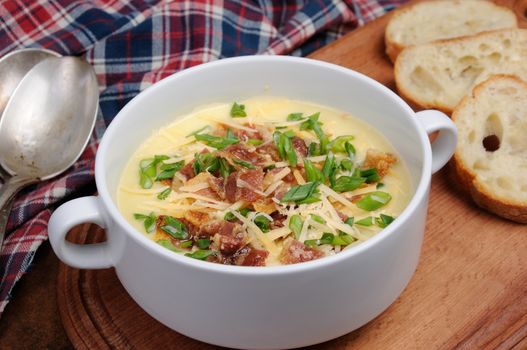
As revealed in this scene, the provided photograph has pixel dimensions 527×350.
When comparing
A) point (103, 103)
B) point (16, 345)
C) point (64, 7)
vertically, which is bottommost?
point (16, 345)

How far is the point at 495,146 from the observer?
2338 millimetres

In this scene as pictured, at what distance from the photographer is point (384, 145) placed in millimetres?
2004

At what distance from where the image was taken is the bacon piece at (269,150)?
1.92 meters

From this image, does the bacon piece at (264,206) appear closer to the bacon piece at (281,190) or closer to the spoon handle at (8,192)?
the bacon piece at (281,190)

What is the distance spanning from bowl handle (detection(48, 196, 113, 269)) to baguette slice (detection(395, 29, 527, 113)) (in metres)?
1.32

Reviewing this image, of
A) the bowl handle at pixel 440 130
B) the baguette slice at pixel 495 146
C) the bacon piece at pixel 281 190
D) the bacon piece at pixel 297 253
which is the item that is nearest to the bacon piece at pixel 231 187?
the bacon piece at pixel 281 190

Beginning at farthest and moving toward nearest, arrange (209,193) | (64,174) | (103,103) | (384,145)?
(103,103) < (64,174) < (384,145) < (209,193)

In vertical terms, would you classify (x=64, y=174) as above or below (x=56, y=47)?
below

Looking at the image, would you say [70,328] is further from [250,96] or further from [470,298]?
[470,298]

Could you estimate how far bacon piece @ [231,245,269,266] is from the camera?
1594 millimetres

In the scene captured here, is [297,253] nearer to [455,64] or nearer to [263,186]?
[263,186]

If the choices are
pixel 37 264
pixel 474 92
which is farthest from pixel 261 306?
pixel 474 92

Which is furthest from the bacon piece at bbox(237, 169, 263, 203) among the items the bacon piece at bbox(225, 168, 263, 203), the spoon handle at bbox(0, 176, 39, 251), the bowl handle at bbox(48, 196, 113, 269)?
the spoon handle at bbox(0, 176, 39, 251)

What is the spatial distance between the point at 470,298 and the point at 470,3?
5.05 ft
